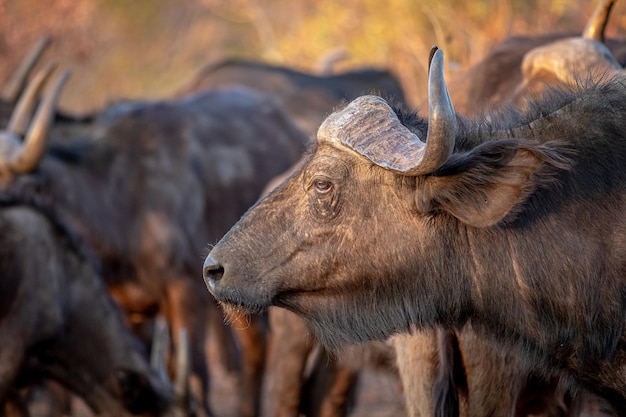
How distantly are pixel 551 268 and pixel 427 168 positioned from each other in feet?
2.04

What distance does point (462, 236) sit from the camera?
158 inches

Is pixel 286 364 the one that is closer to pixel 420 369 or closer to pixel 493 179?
pixel 420 369

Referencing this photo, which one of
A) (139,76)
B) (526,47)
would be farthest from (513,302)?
(139,76)

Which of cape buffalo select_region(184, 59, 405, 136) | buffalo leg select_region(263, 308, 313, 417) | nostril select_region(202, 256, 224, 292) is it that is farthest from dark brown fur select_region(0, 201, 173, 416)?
cape buffalo select_region(184, 59, 405, 136)

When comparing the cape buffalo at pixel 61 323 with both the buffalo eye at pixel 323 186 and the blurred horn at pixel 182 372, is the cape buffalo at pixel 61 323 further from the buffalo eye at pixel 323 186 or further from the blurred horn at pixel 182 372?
the buffalo eye at pixel 323 186

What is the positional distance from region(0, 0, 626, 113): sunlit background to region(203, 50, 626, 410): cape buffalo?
3.58 meters

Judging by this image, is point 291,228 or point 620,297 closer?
point 620,297

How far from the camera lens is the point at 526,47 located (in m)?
6.70

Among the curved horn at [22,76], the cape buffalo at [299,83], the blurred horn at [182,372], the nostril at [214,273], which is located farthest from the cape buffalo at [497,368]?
the cape buffalo at [299,83]

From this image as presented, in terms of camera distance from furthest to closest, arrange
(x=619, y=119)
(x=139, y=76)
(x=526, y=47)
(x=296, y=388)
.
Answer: (x=139, y=76) < (x=296, y=388) < (x=526, y=47) < (x=619, y=119)

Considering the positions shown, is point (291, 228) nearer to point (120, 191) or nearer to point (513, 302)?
point (513, 302)

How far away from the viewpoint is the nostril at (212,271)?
13.6 feet

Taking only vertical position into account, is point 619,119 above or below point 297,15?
above

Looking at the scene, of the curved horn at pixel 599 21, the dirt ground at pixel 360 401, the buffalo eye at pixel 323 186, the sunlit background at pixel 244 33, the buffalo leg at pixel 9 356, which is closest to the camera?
the buffalo eye at pixel 323 186
